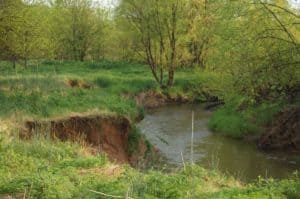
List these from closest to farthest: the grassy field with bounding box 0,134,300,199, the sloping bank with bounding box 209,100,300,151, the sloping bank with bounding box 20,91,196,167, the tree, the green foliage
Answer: the grassy field with bounding box 0,134,300,199 → the tree → the sloping bank with bounding box 20,91,196,167 → the green foliage → the sloping bank with bounding box 209,100,300,151

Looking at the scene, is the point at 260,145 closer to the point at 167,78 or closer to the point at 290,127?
the point at 290,127

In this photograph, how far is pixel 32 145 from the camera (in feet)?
42.0

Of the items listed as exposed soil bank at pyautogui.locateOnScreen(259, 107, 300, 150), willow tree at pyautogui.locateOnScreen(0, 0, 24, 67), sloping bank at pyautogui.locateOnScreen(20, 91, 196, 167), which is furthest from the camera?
exposed soil bank at pyautogui.locateOnScreen(259, 107, 300, 150)

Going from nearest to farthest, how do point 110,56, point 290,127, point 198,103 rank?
point 290,127, point 198,103, point 110,56

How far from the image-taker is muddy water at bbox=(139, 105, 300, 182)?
20812 millimetres

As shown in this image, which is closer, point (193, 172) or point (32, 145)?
point (193, 172)

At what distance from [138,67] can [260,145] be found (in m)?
28.6

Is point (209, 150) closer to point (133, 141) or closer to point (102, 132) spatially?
point (133, 141)

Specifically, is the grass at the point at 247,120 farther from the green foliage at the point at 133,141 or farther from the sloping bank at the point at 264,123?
the green foliage at the point at 133,141

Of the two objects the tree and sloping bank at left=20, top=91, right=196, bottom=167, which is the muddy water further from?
the tree

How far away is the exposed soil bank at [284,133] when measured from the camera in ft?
79.3

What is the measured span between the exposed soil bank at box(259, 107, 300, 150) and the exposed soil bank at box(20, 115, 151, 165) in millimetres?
7015

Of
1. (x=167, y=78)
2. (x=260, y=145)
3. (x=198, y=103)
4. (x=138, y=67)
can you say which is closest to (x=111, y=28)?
(x=138, y=67)

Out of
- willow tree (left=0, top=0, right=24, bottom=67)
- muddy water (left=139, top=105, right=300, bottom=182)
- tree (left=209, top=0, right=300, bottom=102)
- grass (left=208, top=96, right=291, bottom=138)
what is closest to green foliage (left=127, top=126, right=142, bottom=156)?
muddy water (left=139, top=105, right=300, bottom=182)
